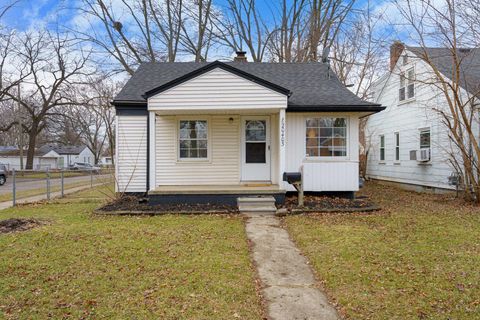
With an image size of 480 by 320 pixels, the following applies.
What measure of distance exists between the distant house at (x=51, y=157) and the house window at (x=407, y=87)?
146ft

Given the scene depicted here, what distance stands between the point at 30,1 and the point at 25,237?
13115mm

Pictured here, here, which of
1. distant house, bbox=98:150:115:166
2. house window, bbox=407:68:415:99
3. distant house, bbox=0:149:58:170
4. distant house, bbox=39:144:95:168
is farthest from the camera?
distant house, bbox=39:144:95:168

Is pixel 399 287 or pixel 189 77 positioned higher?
pixel 189 77

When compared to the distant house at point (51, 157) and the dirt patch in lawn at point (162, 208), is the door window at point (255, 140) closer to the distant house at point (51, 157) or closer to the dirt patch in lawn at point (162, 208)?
the dirt patch in lawn at point (162, 208)

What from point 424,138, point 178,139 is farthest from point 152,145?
point 424,138

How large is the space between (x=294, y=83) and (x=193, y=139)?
4.01 meters

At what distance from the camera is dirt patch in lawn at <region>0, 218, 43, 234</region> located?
6696 millimetres

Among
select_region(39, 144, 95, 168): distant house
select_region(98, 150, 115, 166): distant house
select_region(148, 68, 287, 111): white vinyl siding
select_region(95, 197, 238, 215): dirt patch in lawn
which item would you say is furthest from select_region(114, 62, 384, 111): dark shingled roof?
select_region(39, 144, 95, 168): distant house

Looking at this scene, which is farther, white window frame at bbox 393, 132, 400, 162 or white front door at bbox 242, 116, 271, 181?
white window frame at bbox 393, 132, 400, 162

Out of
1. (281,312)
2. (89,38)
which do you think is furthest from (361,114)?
(89,38)

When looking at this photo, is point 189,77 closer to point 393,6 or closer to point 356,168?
point 356,168

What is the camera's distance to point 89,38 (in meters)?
20.6

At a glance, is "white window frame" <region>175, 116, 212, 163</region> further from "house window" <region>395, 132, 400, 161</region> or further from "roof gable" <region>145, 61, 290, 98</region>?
"house window" <region>395, 132, 400, 161</region>

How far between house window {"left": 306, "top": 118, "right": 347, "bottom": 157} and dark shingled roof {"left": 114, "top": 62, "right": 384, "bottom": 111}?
1.68ft
